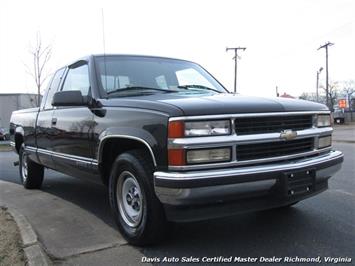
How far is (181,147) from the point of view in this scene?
3662 millimetres

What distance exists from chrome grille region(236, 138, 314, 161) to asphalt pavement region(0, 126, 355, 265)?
0.83m

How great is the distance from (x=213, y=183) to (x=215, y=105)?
0.68 m

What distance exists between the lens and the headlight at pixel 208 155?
368 centimetres

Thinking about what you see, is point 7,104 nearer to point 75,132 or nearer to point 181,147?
point 75,132

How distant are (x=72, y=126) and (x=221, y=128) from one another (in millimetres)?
2340

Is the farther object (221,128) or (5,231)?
(5,231)

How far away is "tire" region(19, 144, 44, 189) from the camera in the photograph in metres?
7.74

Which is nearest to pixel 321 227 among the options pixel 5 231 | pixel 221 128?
pixel 221 128

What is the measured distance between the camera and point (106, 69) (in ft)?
17.5

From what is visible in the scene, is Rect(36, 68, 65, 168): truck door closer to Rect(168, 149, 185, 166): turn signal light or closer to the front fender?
the front fender

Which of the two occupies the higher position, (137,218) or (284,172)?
(284,172)

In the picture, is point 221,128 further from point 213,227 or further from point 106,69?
point 106,69

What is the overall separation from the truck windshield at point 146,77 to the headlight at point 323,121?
1.25 m

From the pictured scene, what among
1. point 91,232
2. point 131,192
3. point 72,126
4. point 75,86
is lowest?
point 91,232
